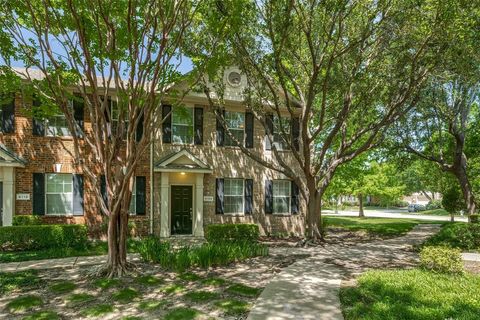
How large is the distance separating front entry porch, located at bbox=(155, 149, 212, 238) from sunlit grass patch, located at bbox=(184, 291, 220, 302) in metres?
7.72

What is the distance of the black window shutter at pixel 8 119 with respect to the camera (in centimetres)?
1257

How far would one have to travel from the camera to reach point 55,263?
9.45 meters

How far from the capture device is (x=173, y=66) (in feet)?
28.6

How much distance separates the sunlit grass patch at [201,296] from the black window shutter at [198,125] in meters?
9.11

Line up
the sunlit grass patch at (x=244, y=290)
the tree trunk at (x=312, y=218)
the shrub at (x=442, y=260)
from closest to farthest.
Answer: the sunlit grass patch at (x=244, y=290) < the shrub at (x=442, y=260) < the tree trunk at (x=312, y=218)

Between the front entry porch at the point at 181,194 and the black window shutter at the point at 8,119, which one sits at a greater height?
the black window shutter at the point at 8,119

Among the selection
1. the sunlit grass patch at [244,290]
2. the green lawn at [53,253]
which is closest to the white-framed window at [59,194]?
the green lawn at [53,253]

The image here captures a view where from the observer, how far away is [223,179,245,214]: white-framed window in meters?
15.3

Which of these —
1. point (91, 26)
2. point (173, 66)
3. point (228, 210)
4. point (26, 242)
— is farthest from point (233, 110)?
point (26, 242)

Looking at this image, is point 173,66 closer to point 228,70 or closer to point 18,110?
point 228,70

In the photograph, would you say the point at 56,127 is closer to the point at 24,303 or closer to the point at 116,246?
the point at 116,246

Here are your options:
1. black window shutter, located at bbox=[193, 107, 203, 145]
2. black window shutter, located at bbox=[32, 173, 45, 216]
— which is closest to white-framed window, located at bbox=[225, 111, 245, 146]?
black window shutter, located at bbox=[193, 107, 203, 145]

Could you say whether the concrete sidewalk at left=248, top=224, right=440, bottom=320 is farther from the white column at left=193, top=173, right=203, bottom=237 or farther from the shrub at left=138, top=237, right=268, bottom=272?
the white column at left=193, top=173, right=203, bottom=237

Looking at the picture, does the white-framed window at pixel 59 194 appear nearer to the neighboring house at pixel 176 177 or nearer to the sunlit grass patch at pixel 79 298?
the neighboring house at pixel 176 177
